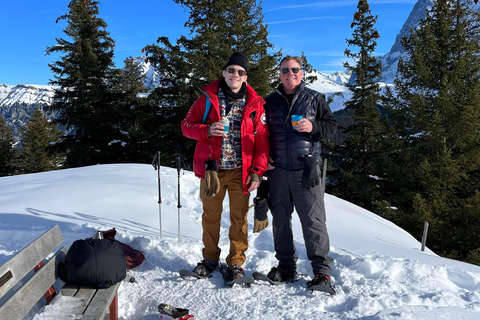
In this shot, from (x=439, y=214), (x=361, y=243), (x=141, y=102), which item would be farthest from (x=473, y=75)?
(x=141, y=102)

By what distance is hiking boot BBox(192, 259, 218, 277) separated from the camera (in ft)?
12.0

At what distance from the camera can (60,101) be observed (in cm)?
2383

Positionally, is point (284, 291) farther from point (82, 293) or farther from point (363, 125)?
point (363, 125)

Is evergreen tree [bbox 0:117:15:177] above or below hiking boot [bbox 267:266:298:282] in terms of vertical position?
below

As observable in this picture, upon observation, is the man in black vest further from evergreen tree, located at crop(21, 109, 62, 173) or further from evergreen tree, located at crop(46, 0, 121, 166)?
evergreen tree, located at crop(21, 109, 62, 173)

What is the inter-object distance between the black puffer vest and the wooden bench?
204cm

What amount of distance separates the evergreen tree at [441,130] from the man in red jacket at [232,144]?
1181cm

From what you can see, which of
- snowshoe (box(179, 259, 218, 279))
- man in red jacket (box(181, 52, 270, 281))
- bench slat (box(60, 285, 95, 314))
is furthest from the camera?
snowshoe (box(179, 259, 218, 279))

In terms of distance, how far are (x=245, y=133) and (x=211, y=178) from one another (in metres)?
0.59

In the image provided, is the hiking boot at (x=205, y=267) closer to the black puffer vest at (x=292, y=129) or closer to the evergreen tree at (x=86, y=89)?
the black puffer vest at (x=292, y=129)

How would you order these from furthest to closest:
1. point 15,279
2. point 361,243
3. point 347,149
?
point 347,149 → point 361,243 → point 15,279

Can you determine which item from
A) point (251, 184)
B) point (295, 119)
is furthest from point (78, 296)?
point (295, 119)

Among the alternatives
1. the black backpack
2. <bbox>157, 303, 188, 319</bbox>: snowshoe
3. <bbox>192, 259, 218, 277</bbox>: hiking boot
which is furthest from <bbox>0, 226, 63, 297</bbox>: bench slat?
<bbox>192, 259, 218, 277</bbox>: hiking boot

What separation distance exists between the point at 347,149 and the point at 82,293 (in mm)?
20677
